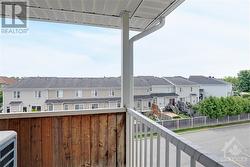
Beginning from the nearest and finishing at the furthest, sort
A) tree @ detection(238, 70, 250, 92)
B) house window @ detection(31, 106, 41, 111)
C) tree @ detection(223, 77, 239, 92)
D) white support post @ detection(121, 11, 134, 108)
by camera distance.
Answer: tree @ detection(238, 70, 250, 92), tree @ detection(223, 77, 239, 92), house window @ detection(31, 106, 41, 111), white support post @ detection(121, 11, 134, 108)

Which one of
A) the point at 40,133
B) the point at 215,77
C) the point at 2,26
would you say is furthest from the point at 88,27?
the point at 215,77

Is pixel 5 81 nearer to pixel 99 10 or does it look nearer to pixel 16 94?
pixel 16 94

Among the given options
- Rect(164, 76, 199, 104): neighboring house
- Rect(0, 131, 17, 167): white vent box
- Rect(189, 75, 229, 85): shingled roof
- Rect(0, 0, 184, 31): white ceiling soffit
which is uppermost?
Rect(0, 0, 184, 31): white ceiling soffit

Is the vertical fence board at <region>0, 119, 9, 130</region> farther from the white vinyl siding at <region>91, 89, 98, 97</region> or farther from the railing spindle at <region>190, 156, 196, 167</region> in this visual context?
the railing spindle at <region>190, 156, 196, 167</region>

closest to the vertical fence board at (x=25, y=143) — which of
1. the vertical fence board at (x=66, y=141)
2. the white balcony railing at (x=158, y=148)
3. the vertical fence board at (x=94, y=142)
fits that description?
the vertical fence board at (x=66, y=141)

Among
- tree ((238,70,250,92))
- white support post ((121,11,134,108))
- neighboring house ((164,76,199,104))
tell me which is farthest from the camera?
white support post ((121,11,134,108))

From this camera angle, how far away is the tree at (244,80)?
1.02 meters

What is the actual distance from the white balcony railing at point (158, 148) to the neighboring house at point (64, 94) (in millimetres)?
241

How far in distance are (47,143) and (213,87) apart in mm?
2043

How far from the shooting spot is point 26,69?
2604 millimetres

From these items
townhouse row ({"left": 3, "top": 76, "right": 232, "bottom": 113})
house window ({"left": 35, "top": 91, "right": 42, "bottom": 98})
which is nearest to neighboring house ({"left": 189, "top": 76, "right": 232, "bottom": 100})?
townhouse row ({"left": 3, "top": 76, "right": 232, "bottom": 113})

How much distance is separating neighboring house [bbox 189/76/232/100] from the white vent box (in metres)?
1.29

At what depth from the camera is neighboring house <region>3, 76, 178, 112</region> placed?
2.43 m

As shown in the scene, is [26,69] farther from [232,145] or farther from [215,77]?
[232,145]
